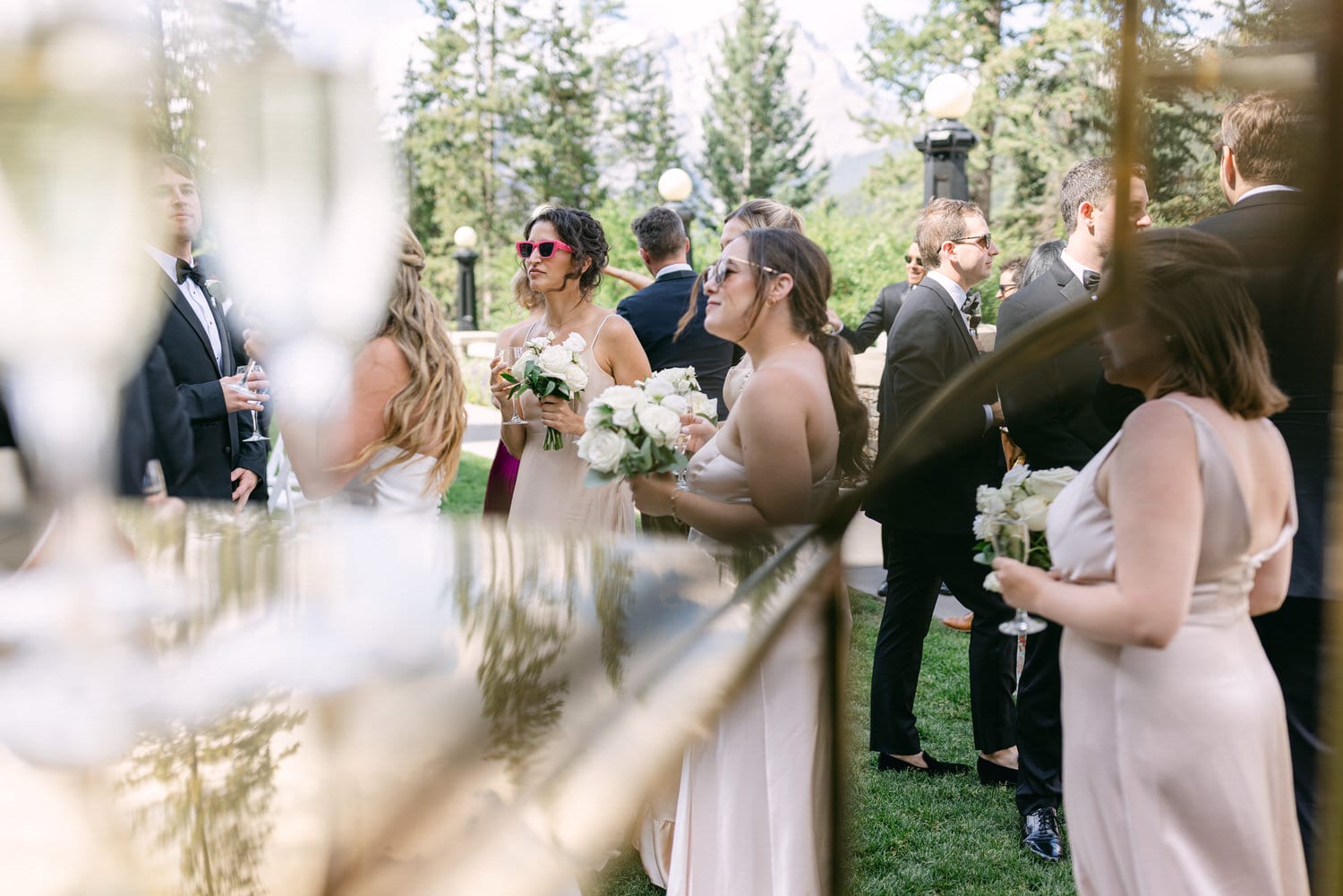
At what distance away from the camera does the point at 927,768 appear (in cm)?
74

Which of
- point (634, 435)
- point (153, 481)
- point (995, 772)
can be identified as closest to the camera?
point (153, 481)

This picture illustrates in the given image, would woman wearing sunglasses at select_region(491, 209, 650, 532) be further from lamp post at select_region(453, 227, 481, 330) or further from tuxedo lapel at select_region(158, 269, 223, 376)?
tuxedo lapel at select_region(158, 269, 223, 376)

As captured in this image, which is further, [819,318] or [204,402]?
[819,318]

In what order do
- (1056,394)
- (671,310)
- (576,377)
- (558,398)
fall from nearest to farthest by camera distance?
1. (1056,394)
2. (671,310)
3. (558,398)
4. (576,377)

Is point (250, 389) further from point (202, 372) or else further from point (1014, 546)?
point (1014, 546)

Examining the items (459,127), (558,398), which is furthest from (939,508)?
(558,398)

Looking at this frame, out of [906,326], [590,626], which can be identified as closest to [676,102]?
[906,326]

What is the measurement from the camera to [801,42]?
1.74ft

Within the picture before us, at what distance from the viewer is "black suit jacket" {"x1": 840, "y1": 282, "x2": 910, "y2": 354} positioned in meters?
0.62

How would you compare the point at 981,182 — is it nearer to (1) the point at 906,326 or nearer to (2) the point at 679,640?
(1) the point at 906,326

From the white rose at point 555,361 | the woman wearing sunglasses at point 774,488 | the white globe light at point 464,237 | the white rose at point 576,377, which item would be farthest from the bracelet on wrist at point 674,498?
the white rose at point 576,377

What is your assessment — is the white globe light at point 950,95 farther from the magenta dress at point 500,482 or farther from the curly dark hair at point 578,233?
the magenta dress at point 500,482

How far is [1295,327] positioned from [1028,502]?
0.18 m

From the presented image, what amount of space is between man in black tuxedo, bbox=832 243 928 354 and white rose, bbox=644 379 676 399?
37 cm
